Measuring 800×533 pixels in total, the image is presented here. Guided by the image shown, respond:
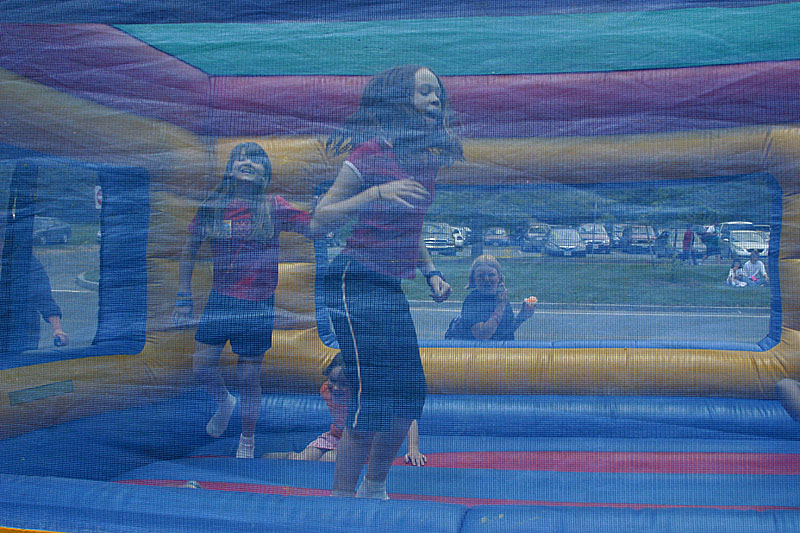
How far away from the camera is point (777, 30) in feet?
4.05

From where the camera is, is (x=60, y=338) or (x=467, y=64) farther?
(x=60, y=338)

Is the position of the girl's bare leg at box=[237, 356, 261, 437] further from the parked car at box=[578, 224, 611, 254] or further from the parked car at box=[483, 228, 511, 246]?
the parked car at box=[578, 224, 611, 254]

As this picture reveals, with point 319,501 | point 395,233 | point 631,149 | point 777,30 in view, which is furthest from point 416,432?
point 777,30

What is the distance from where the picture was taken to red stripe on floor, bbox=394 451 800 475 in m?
1.20

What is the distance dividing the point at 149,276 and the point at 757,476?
142 cm

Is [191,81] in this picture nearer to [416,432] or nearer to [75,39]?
[75,39]

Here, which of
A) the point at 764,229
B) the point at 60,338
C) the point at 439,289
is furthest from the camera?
the point at 60,338

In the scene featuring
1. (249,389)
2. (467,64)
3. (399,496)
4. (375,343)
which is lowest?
(399,496)

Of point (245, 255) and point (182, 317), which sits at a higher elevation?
point (245, 255)

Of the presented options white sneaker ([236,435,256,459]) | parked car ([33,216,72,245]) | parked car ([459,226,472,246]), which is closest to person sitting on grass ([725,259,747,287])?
parked car ([459,226,472,246])

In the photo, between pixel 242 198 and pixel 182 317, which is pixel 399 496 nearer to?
pixel 182 317

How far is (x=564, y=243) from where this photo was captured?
1263 mm

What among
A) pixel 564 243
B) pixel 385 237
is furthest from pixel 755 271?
pixel 385 237

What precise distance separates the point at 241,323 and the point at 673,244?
3.19 ft
